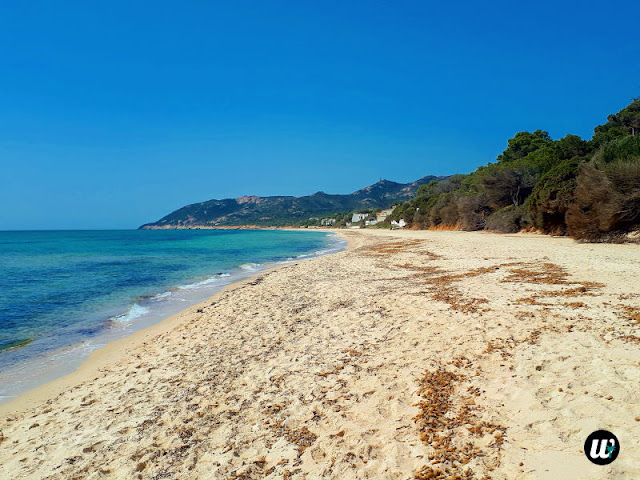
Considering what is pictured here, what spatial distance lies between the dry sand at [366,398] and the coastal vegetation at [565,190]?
1267 cm

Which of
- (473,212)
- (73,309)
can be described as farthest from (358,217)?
(73,309)

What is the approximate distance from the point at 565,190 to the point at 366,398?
78.6 feet

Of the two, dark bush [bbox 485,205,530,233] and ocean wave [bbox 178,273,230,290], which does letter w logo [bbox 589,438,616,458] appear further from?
dark bush [bbox 485,205,530,233]

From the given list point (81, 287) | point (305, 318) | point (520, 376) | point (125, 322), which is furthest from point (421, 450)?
point (81, 287)

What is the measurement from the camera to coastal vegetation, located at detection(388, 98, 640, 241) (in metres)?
17.4

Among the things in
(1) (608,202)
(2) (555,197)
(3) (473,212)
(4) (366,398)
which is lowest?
(4) (366,398)

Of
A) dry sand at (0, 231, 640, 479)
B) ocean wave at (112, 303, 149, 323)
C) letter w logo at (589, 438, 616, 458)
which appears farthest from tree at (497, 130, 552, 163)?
letter w logo at (589, 438, 616, 458)

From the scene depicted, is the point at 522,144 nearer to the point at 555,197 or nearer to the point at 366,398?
the point at 555,197

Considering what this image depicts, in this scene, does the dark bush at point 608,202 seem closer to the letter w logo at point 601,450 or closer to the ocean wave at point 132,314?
the letter w logo at point 601,450

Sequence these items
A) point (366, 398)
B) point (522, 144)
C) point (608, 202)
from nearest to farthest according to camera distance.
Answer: point (366, 398)
point (608, 202)
point (522, 144)

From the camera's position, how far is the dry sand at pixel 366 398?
3078 millimetres

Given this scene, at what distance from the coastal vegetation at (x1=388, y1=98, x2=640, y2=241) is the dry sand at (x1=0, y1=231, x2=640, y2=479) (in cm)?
1267

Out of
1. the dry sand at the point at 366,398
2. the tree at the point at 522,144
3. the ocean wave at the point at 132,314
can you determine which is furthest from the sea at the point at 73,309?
the tree at the point at 522,144

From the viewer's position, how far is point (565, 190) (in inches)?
883
